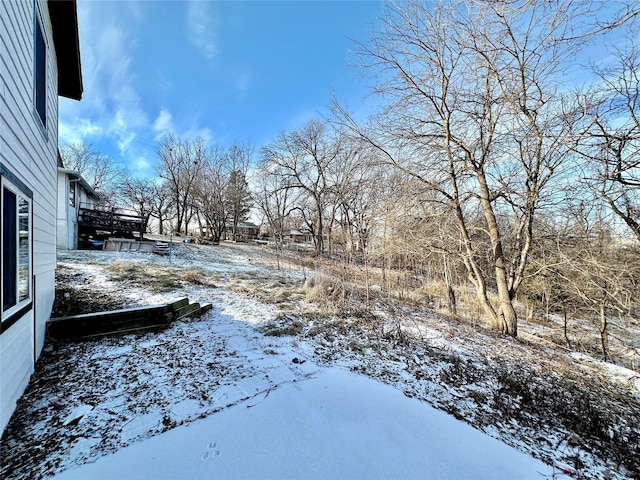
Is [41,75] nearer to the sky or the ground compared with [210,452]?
nearer to the sky

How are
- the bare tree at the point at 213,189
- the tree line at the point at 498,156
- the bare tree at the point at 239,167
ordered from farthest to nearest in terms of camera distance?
the bare tree at the point at 239,167
the bare tree at the point at 213,189
the tree line at the point at 498,156

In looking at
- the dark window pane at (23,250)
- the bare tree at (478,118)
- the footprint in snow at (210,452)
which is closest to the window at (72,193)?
the dark window pane at (23,250)

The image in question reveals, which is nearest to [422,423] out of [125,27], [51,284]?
[51,284]

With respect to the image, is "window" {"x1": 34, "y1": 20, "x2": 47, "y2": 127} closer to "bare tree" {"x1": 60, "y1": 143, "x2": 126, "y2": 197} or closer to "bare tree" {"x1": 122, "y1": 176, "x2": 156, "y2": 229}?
"bare tree" {"x1": 122, "y1": 176, "x2": 156, "y2": 229}

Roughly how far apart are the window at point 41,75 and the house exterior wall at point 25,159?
0.45 ft

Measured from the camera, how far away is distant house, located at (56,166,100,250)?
11188mm

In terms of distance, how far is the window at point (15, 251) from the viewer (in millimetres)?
2221

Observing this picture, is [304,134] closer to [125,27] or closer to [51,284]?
[125,27]

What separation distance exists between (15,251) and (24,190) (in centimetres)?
65

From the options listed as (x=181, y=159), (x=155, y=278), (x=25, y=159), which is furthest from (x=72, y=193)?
(x=181, y=159)

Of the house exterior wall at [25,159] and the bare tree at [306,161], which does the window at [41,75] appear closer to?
the house exterior wall at [25,159]

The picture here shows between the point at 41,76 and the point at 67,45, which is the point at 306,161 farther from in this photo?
the point at 41,76

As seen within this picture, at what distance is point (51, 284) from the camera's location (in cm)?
434

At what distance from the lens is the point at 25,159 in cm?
277
